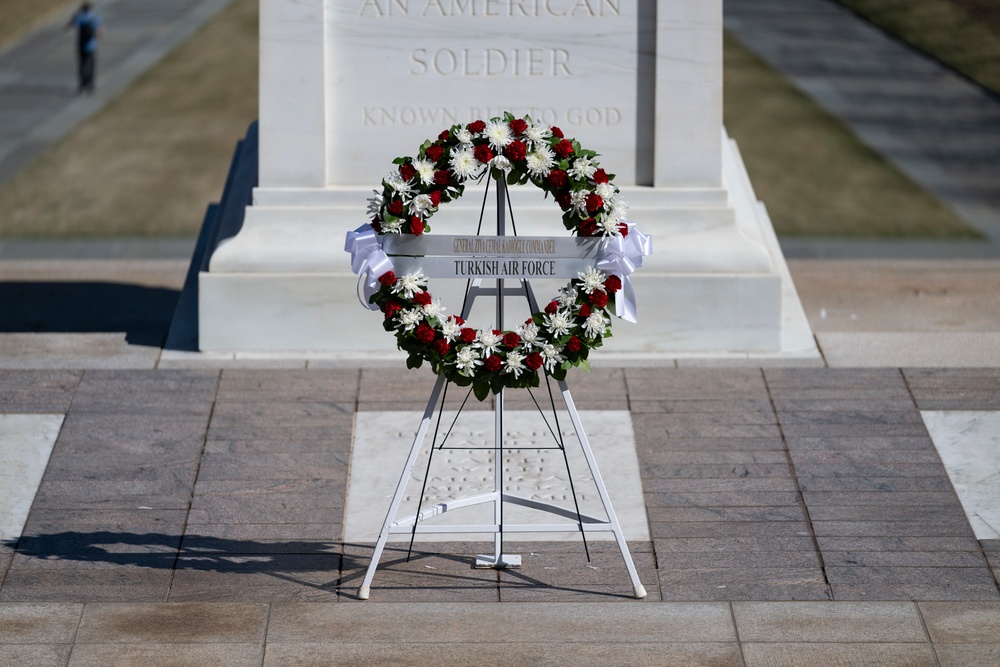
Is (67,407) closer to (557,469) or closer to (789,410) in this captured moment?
(557,469)

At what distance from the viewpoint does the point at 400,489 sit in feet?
21.8

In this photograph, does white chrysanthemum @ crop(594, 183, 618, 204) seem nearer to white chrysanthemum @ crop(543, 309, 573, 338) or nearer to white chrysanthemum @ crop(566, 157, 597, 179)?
white chrysanthemum @ crop(566, 157, 597, 179)

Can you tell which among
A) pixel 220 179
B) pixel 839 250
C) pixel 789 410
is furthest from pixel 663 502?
pixel 220 179

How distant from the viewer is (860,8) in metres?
27.1

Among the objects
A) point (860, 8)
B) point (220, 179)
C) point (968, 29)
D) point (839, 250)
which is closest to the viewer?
point (839, 250)

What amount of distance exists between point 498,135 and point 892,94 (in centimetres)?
1595

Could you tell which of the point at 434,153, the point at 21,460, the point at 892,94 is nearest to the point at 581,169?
the point at 434,153

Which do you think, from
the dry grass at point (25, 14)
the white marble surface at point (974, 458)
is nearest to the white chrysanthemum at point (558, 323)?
the white marble surface at point (974, 458)

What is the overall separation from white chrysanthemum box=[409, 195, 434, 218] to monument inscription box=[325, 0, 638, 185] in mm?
3254

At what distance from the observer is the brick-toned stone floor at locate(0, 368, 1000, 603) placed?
704 cm

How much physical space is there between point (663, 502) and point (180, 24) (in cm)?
1958

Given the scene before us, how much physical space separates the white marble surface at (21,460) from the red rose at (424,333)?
256 cm

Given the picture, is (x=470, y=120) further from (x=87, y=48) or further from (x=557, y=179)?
(x=87, y=48)

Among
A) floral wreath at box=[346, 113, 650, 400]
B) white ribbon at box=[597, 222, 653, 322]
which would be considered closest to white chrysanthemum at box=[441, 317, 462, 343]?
floral wreath at box=[346, 113, 650, 400]
